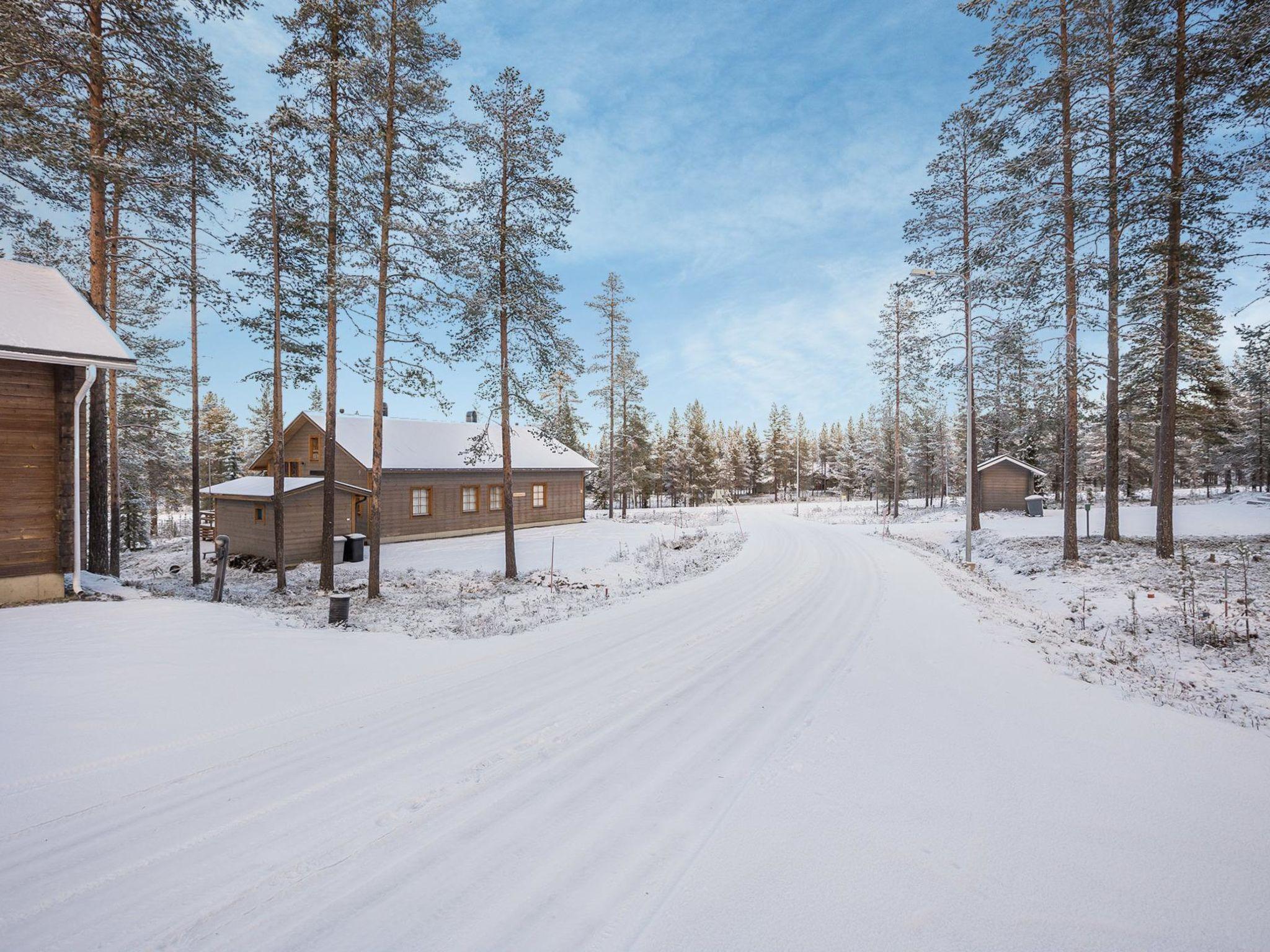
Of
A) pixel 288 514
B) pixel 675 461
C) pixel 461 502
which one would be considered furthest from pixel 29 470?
pixel 675 461

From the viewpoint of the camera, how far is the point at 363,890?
267 cm

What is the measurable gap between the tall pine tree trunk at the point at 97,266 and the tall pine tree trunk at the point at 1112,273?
1970 cm

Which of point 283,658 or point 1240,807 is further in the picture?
point 283,658

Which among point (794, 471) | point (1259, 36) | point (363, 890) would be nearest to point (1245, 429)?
point (794, 471)

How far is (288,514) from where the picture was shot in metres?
18.0

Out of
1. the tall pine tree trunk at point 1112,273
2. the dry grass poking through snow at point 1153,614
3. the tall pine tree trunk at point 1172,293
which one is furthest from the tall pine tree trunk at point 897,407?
the tall pine tree trunk at point 1172,293

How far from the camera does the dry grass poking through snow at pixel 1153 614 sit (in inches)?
229

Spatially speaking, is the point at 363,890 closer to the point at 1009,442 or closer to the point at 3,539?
the point at 3,539

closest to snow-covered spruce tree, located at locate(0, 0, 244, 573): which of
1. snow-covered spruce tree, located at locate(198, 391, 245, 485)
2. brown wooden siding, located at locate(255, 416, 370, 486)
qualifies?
brown wooden siding, located at locate(255, 416, 370, 486)

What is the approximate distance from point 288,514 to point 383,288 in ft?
36.4

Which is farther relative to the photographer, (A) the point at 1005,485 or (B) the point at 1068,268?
(A) the point at 1005,485

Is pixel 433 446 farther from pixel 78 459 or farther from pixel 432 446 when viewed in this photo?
pixel 78 459

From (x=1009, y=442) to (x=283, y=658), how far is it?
1861 inches

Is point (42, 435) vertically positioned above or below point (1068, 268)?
below
